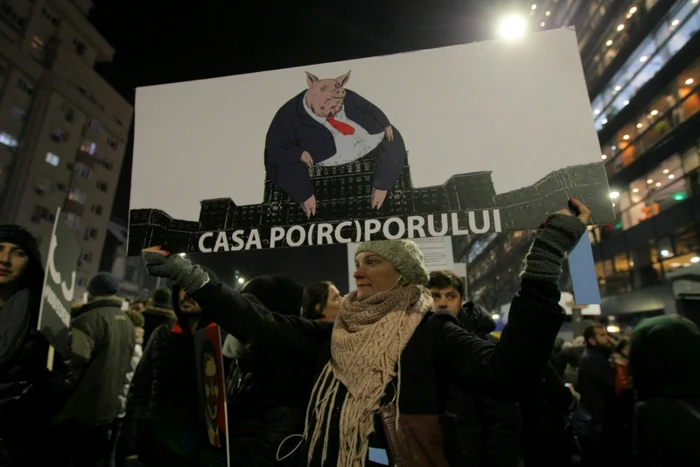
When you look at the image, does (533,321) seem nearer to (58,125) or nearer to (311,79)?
(311,79)

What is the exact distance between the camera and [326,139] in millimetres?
2193

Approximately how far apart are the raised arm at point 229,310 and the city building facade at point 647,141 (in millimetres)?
18800

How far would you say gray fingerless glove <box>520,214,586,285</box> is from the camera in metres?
1.36

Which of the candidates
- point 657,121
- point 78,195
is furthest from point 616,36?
point 78,195

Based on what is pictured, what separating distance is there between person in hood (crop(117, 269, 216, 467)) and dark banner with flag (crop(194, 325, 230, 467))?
0.55m

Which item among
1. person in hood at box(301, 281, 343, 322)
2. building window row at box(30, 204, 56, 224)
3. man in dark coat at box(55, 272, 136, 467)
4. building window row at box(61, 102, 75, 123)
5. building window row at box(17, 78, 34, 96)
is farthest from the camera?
building window row at box(61, 102, 75, 123)

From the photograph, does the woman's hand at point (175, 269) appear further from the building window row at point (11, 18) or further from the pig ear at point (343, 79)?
the building window row at point (11, 18)

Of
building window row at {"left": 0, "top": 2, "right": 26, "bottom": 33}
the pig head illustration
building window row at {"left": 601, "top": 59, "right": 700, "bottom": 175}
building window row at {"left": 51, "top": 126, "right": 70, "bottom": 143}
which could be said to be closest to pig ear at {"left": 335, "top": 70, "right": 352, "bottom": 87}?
the pig head illustration

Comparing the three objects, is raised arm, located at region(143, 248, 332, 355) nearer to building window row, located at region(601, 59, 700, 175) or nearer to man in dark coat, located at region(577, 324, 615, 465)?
man in dark coat, located at region(577, 324, 615, 465)

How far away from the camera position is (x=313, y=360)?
82.1 inches

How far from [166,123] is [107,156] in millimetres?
51712

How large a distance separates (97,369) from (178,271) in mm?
2320

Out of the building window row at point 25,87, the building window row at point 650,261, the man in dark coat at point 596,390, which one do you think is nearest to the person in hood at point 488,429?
the man in dark coat at point 596,390

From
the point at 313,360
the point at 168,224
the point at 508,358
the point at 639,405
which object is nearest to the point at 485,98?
the point at 508,358
